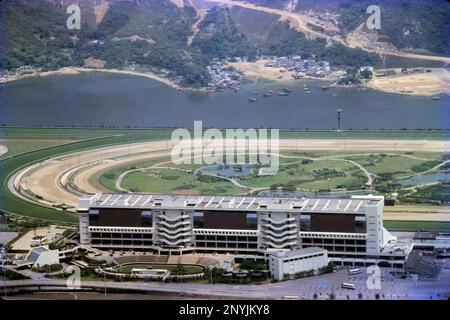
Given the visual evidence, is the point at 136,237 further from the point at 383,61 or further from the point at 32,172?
the point at 383,61

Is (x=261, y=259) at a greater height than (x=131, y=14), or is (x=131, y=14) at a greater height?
(x=131, y=14)

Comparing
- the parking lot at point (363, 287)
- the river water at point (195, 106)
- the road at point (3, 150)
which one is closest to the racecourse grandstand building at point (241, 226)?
the parking lot at point (363, 287)

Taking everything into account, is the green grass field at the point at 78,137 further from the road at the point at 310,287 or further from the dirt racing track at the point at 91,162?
the road at the point at 310,287

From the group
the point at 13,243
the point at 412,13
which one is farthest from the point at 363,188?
the point at 412,13

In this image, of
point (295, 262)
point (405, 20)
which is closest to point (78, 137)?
point (405, 20)
